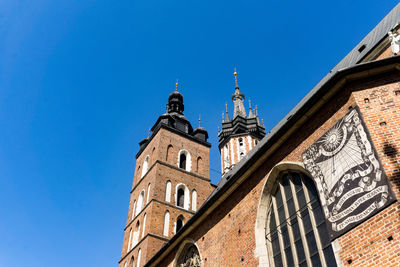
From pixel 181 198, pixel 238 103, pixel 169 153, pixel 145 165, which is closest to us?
pixel 181 198

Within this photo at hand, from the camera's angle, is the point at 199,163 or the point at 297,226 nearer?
the point at 297,226

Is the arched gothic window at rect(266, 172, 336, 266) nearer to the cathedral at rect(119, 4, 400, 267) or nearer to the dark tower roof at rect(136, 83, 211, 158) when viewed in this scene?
the cathedral at rect(119, 4, 400, 267)

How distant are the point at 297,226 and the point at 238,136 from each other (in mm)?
27757

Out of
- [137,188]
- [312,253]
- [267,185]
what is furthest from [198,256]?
[137,188]

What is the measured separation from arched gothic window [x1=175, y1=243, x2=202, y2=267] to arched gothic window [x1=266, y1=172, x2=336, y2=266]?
12.7 ft

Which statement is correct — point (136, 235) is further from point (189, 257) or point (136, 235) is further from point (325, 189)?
point (325, 189)

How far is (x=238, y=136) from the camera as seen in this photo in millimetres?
37844

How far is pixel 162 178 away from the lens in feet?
84.2

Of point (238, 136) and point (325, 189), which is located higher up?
point (238, 136)

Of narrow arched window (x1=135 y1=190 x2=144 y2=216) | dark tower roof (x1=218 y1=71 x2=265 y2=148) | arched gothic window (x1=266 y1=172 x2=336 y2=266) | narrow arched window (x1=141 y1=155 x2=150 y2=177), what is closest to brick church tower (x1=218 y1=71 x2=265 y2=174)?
dark tower roof (x1=218 y1=71 x2=265 y2=148)

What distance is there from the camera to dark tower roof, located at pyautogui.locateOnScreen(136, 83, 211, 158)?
96.1ft

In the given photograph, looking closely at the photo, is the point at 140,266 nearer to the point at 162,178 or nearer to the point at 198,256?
the point at 162,178

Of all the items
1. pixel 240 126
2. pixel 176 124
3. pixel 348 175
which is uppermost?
pixel 240 126

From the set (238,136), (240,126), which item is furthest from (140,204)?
(240,126)
